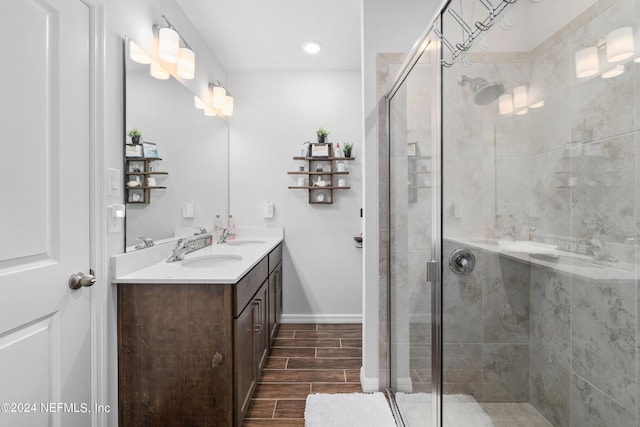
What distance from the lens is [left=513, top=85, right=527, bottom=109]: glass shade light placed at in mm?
795

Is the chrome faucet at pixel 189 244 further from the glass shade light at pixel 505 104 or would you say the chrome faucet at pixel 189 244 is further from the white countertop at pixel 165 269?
the glass shade light at pixel 505 104

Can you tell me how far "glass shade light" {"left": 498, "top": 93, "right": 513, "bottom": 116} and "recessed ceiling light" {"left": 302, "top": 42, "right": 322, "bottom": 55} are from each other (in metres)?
2.47

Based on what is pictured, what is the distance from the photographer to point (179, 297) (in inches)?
62.8

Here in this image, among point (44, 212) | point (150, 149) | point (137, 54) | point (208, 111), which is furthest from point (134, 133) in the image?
point (208, 111)

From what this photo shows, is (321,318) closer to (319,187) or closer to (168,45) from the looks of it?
(319,187)

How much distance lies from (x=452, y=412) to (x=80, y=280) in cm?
149

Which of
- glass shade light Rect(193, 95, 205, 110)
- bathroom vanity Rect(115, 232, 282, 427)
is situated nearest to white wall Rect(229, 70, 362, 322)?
glass shade light Rect(193, 95, 205, 110)

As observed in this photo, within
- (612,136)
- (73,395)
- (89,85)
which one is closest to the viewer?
(612,136)

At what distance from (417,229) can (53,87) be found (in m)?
1.56

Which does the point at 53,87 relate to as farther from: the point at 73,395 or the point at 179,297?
the point at 73,395

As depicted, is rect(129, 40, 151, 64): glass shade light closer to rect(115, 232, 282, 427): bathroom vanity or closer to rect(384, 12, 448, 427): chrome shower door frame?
rect(115, 232, 282, 427): bathroom vanity

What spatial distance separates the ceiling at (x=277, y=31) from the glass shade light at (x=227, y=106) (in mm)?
390

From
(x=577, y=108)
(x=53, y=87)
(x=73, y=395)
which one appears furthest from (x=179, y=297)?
(x=577, y=108)

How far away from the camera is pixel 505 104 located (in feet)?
2.86
